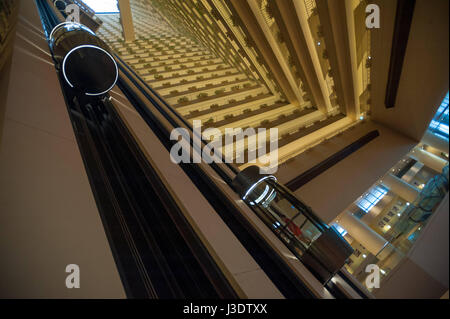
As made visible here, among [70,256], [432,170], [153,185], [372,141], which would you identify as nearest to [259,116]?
[372,141]

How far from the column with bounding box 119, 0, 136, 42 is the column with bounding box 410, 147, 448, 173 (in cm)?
887

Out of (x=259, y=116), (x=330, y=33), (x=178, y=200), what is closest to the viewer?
(x=178, y=200)

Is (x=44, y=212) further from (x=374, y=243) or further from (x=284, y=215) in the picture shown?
(x=374, y=243)

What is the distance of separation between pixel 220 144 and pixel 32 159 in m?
3.09

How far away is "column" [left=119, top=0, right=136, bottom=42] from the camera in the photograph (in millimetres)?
6786

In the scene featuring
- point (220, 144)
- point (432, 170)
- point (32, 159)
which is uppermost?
point (220, 144)

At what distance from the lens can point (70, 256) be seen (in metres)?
0.82

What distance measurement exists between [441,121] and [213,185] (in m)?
1.32

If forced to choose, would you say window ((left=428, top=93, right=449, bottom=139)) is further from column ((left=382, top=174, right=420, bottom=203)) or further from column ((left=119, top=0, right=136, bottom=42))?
column ((left=119, top=0, right=136, bottom=42))

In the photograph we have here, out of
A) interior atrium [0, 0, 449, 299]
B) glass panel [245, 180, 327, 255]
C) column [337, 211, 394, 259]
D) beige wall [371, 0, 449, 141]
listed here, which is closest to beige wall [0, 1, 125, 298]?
interior atrium [0, 0, 449, 299]

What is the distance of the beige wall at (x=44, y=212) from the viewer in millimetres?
734

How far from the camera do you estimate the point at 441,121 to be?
2.38 feet
